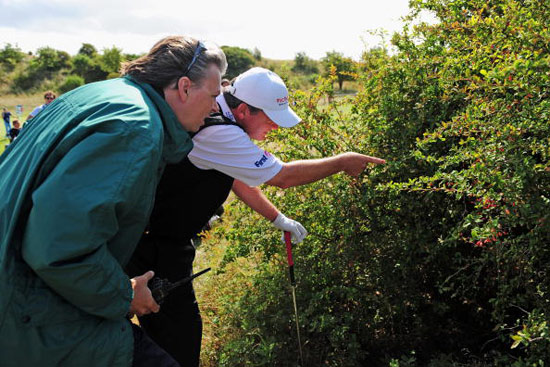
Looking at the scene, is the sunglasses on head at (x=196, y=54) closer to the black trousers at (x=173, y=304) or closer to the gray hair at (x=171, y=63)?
the gray hair at (x=171, y=63)

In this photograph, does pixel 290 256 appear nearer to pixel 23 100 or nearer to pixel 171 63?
pixel 171 63

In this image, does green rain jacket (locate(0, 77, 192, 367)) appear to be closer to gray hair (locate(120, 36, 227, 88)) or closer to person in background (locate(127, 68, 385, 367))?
gray hair (locate(120, 36, 227, 88))

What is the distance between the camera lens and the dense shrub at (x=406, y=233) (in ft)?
8.16

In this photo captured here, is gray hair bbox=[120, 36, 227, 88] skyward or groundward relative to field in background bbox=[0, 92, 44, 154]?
skyward

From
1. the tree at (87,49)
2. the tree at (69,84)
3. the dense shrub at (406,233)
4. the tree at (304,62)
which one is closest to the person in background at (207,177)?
Result: the dense shrub at (406,233)

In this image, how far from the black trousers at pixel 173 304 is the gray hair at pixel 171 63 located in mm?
1027

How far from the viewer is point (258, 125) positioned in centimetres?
278

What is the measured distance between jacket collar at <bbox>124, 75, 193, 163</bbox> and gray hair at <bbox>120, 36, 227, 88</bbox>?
0.08m

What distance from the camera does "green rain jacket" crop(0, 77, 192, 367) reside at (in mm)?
1427

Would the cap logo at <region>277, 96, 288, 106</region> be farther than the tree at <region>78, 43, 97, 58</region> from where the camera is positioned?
No

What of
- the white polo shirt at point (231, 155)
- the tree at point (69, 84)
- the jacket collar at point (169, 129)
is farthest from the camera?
the tree at point (69, 84)

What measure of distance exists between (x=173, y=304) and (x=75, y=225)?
1375 millimetres

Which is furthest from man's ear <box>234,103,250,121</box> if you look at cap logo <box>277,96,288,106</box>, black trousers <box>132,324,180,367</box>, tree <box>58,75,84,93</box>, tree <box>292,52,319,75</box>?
tree <box>292,52,319,75</box>

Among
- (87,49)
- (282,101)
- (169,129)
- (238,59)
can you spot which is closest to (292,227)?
(282,101)
